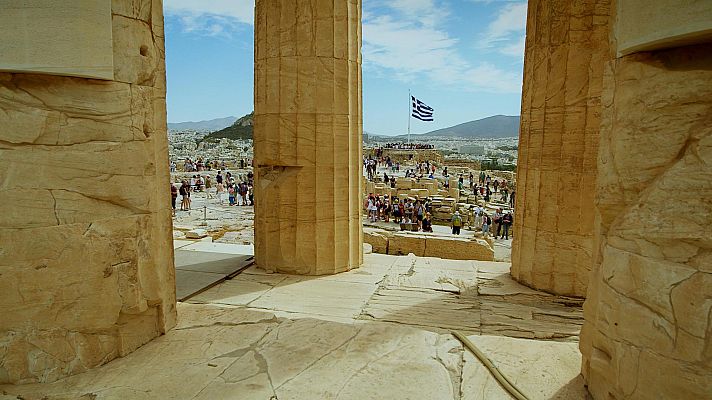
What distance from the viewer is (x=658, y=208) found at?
6.07ft

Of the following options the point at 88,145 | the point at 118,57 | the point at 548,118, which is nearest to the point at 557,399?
the point at 88,145

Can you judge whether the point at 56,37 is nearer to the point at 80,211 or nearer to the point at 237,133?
the point at 80,211

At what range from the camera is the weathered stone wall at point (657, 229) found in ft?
5.59

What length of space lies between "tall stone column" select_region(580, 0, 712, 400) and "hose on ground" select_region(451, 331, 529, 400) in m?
0.47

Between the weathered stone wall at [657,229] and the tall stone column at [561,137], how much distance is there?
12.6 feet

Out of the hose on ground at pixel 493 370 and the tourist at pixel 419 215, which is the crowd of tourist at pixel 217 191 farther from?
the hose on ground at pixel 493 370

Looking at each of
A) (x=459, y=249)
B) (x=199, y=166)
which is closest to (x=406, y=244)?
(x=459, y=249)

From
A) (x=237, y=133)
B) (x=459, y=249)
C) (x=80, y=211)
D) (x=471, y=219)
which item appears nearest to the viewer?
(x=80, y=211)

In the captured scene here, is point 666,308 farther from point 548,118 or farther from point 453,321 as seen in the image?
point 548,118

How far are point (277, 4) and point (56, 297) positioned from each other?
4.98m

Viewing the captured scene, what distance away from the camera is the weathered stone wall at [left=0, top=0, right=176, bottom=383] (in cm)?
254

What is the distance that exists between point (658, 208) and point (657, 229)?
91mm

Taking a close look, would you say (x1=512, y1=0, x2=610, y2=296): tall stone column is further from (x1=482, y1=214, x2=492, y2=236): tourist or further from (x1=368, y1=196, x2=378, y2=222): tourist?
(x1=368, y1=196, x2=378, y2=222): tourist

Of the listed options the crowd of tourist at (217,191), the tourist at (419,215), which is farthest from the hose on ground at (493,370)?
the crowd of tourist at (217,191)
